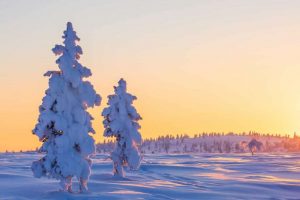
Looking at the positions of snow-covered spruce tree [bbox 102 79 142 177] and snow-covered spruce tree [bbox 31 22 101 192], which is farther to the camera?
snow-covered spruce tree [bbox 102 79 142 177]

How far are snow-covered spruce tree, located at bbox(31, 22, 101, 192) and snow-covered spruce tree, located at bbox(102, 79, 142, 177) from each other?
1524 cm

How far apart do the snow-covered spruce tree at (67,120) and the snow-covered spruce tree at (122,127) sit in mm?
15236

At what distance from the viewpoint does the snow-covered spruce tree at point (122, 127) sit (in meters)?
51.1

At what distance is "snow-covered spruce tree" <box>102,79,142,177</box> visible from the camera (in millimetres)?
51094

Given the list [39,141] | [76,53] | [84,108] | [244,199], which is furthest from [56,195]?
[244,199]

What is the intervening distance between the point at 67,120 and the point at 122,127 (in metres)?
16.8

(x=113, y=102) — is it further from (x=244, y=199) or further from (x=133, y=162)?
(x=244, y=199)

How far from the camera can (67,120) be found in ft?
115

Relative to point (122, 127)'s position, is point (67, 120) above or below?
below

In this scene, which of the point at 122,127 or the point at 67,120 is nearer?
the point at 67,120

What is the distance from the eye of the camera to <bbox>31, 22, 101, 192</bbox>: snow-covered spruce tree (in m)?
34.2

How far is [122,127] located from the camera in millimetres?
51406

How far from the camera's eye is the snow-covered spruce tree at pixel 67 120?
34.2 metres

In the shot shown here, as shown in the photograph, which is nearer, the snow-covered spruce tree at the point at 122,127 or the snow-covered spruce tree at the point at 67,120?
the snow-covered spruce tree at the point at 67,120
